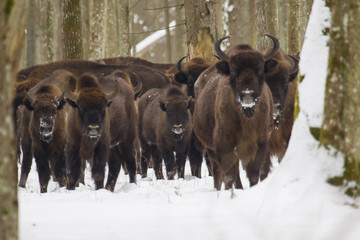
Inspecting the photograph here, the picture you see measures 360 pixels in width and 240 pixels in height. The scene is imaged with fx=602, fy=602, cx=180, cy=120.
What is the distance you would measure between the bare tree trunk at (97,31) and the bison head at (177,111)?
825cm

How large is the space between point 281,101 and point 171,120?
9.98 ft

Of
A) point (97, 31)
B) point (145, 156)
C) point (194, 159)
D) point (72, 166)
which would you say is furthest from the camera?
point (97, 31)

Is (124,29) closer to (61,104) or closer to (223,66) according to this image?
(61,104)

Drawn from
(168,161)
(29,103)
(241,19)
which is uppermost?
(241,19)

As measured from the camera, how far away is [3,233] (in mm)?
3125

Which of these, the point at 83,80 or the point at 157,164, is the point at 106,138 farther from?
the point at 157,164

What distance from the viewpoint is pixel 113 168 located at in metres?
9.76

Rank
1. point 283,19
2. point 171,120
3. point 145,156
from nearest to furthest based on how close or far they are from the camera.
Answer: point 171,120
point 145,156
point 283,19

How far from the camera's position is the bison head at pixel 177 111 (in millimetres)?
11055

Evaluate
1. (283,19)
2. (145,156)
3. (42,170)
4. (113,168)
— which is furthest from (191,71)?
(283,19)

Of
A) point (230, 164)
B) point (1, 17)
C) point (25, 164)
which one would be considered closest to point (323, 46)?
point (230, 164)

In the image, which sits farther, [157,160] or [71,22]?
[71,22]

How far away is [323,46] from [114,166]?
5127mm

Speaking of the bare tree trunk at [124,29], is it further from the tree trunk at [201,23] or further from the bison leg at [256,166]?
the bison leg at [256,166]
